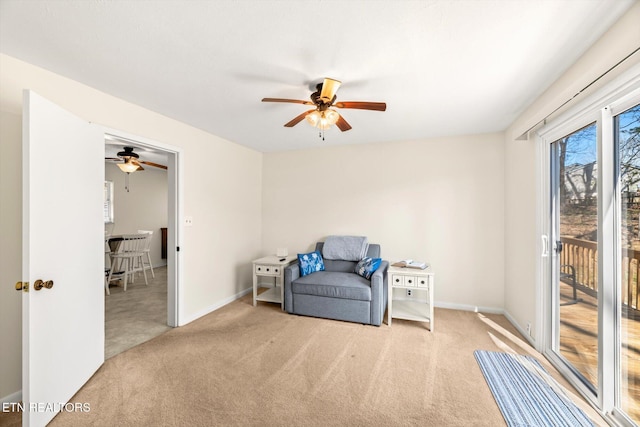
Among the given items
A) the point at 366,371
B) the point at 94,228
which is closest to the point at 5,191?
the point at 94,228

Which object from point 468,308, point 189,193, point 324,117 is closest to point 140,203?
point 189,193

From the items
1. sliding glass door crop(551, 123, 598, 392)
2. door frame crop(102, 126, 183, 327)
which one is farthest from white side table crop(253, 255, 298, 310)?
sliding glass door crop(551, 123, 598, 392)

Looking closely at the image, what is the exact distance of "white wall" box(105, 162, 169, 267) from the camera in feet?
18.7

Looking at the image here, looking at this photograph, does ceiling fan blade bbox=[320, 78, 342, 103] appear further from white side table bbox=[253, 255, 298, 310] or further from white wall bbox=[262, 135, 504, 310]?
white side table bbox=[253, 255, 298, 310]

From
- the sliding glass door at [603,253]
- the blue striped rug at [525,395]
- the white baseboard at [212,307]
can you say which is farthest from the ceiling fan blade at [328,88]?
the white baseboard at [212,307]

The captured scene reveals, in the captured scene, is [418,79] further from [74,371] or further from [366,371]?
[74,371]

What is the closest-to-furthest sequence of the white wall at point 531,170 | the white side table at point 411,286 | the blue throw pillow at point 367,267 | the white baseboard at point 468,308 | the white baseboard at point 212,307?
the white wall at point 531,170, the white side table at point 411,286, the white baseboard at point 212,307, the blue throw pillow at point 367,267, the white baseboard at point 468,308

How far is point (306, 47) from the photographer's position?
169 centimetres

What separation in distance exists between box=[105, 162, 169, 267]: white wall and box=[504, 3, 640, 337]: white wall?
6.97m

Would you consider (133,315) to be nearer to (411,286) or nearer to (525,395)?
(411,286)

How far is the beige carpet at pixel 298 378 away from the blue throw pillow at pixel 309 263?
724mm

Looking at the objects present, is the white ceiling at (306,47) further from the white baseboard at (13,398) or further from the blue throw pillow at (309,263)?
the white baseboard at (13,398)

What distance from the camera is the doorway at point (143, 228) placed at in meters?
2.89

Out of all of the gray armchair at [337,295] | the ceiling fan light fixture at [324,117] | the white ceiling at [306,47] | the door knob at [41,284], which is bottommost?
the gray armchair at [337,295]
